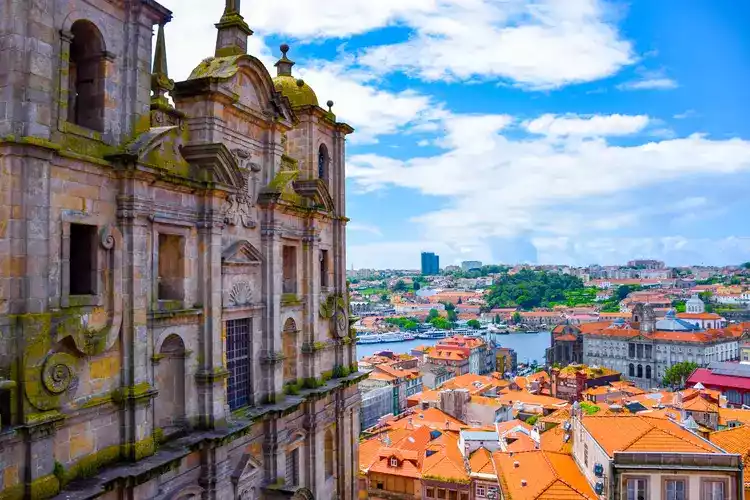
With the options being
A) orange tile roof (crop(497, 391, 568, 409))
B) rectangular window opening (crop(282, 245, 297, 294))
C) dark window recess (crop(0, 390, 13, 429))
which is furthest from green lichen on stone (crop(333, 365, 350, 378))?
orange tile roof (crop(497, 391, 568, 409))

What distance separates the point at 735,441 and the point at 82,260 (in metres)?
31.5

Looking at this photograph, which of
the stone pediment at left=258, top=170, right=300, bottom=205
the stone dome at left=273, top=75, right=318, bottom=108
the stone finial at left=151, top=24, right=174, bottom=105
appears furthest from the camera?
the stone dome at left=273, top=75, right=318, bottom=108

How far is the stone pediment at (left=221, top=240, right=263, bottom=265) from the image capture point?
18.8m

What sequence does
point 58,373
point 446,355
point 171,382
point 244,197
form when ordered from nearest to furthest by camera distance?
point 58,373, point 171,382, point 244,197, point 446,355

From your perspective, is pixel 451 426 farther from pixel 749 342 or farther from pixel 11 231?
pixel 749 342

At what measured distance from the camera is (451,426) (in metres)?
53.5

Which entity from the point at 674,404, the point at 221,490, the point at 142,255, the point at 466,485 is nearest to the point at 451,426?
the point at 466,485

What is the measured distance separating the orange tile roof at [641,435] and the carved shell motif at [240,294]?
15213 millimetres

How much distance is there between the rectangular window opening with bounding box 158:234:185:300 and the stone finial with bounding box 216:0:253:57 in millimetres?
7068

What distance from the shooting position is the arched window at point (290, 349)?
2334 centimetres

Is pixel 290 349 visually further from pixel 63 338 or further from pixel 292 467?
pixel 63 338

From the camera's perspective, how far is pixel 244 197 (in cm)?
1977

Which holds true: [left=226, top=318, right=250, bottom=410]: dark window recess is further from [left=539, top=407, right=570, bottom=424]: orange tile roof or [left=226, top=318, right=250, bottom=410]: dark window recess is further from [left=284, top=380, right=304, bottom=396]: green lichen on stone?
[left=539, top=407, right=570, bottom=424]: orange tile roof

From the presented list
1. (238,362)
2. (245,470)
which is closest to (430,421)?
(238,362)
